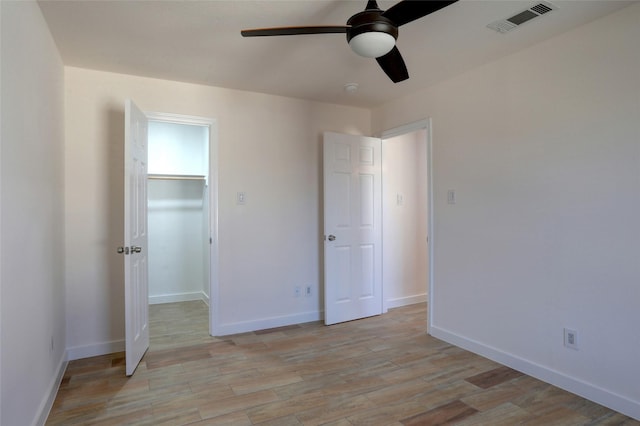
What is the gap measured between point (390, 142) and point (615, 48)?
8.15ft

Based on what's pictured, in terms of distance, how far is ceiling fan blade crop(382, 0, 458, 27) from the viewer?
5.48ft

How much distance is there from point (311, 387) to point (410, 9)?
2.39m

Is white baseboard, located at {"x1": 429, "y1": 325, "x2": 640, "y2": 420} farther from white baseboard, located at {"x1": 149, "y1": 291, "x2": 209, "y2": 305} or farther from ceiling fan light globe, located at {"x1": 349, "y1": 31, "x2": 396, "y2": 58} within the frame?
white baseboard, located at {"x1": 149, "y1": 291, "x2": 209, "y2": 305}

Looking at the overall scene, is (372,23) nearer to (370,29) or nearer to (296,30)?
(370,29)

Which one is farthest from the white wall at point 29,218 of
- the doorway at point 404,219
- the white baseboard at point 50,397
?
the doorway at point 404,219

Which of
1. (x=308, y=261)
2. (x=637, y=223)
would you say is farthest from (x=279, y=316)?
(x=637, y=223)

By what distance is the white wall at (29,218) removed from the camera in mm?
1614

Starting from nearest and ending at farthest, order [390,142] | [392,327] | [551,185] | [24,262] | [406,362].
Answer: [24,262] → [551,185] → [406,362] → [392,327] → [390,142]

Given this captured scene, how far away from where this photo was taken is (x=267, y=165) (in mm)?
3891

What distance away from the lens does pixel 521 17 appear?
2.29m

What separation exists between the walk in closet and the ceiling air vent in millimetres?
Result: 3484

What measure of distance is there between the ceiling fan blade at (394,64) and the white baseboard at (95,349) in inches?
123

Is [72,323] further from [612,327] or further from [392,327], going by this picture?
[612,327]

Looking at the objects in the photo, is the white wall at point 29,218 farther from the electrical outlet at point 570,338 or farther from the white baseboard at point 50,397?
the electrical outlet at point 570,338
